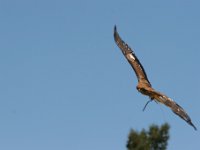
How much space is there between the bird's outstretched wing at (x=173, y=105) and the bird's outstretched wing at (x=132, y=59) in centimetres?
308

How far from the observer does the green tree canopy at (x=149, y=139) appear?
86938 millimetres

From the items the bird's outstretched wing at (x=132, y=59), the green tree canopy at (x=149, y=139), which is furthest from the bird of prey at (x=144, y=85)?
the green tree canopy at (x=149, y=139)

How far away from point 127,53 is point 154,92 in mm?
6852

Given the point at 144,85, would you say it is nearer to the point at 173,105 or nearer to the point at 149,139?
the point at 173,105

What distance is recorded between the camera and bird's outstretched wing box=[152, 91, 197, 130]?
45375 mm

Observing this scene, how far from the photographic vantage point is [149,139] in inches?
3462

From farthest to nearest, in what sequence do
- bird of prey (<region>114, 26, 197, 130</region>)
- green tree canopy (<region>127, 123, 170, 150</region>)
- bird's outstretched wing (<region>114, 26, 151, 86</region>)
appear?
green tree canopy (<region>127, 123, 170, 150</region>) → bird's outstretched wing (<region>114, 26, 151, 86</region>) → bird of prey (<region>114, 26, 197, 130</region>)

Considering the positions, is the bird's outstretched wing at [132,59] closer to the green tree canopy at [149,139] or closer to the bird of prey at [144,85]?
the bird of prey at [144,85]

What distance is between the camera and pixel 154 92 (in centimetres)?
4794

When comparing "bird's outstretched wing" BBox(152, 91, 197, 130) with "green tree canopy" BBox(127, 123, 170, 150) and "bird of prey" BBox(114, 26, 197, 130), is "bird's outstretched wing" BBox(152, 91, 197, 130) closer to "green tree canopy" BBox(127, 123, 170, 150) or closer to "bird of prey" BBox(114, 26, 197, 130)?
"bird of prey" BBox(114, 26, 197, 130)

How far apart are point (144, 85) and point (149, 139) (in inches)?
1516

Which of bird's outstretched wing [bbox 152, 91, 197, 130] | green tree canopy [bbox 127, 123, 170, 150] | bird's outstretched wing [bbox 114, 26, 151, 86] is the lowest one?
bird's outstretched wing [bbox 152, 91, 197, 130]

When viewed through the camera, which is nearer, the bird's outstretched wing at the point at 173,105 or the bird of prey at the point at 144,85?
the bird's outstretched wing at the point at 173,105

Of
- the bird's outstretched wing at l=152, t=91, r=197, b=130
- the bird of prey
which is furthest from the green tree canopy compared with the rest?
the bird's outstretched wing at l=152, t=91, r=197, b=130
